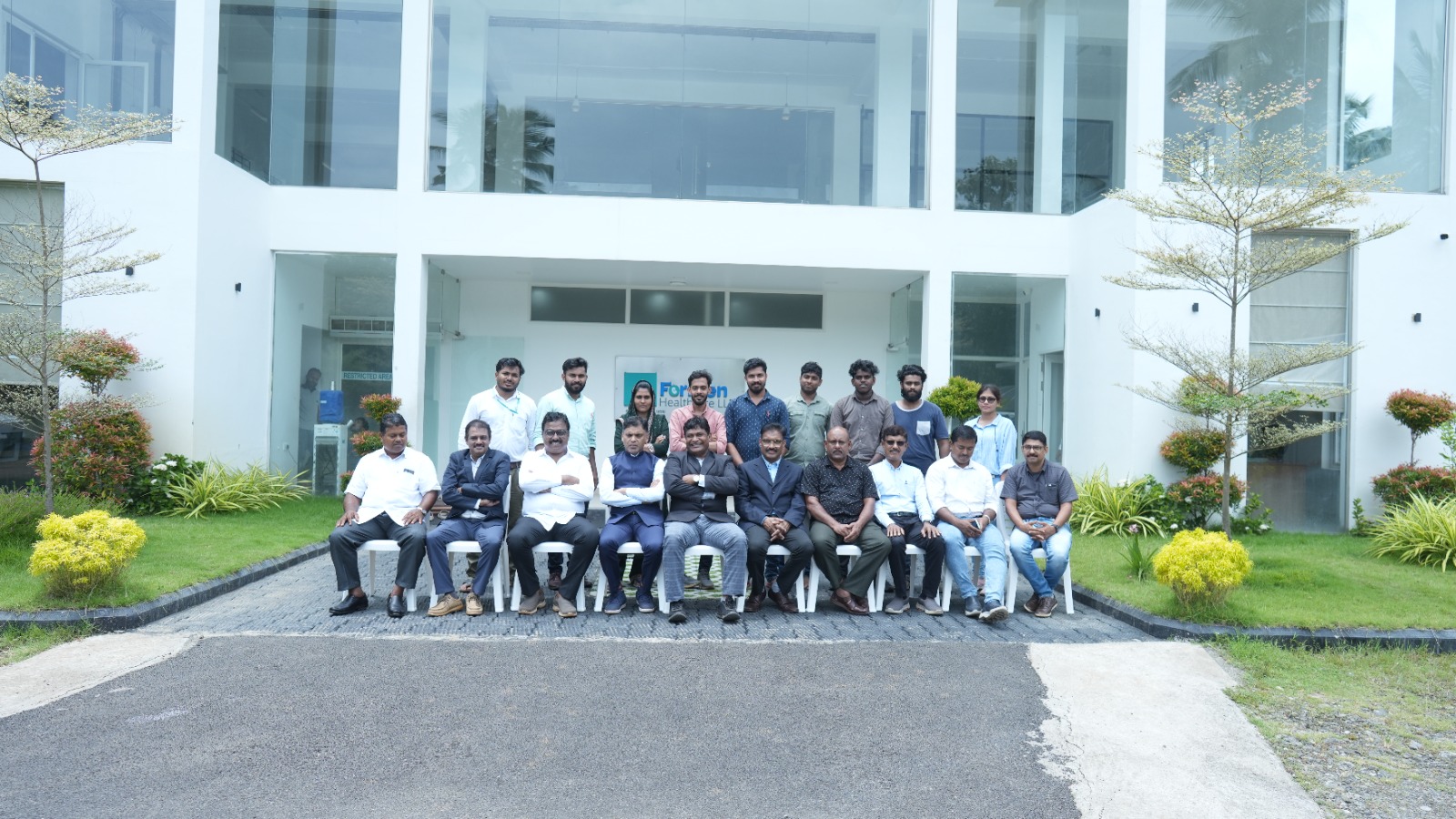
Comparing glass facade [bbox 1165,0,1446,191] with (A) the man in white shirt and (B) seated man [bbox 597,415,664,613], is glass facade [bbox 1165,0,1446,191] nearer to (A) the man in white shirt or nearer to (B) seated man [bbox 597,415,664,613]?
(B) seated man [bbox 597,415,664,613]

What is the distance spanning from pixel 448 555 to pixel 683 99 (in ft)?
26.4

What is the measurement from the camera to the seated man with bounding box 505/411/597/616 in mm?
6922

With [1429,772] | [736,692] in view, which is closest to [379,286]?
[736,692]

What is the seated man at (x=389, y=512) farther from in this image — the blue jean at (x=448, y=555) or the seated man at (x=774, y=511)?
the seated man at (x=774, y=511)

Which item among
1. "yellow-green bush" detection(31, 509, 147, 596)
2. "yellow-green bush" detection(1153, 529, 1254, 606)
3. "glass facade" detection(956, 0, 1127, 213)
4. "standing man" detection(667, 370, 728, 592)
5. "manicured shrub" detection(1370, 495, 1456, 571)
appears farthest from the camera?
"glass facade" detection(956, 0, 1127, 213)

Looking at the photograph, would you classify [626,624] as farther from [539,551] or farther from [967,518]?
[967,518]

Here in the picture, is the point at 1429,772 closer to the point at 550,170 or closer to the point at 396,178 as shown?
the point at 550,170

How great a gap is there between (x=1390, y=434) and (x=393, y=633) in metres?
11.2

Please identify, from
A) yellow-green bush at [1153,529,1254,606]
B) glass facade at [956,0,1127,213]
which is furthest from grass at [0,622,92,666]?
glass facade at [956,0,1127,213]

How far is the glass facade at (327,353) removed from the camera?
1282 cm

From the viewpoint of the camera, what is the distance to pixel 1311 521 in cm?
1176

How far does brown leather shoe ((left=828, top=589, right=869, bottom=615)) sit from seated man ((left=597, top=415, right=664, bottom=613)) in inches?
52.6

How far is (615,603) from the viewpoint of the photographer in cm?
700

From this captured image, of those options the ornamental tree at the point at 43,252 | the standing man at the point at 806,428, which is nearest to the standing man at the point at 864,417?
the standing man at the point at 806,428
